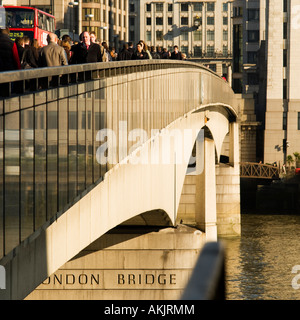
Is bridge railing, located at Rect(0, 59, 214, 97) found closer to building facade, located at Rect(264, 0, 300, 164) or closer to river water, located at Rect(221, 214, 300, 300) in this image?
river water, located at Rect(221, 214, 300, 300)

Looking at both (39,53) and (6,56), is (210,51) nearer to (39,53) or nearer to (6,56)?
(39,53)

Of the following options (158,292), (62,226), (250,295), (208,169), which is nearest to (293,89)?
(208,169)

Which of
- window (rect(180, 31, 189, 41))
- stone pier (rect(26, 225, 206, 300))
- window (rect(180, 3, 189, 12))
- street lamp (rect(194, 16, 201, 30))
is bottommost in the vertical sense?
stone pier (rect(26, 225, 206, 300))

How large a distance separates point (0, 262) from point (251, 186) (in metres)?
76.1

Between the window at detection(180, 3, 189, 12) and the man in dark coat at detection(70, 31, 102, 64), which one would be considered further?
the window at detection(180, 3, 189, 12)

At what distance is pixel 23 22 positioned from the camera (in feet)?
118

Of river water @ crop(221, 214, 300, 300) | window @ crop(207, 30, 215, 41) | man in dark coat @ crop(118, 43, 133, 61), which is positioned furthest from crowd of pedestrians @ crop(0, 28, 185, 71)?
window @ crop(207, 30, 215, 41)

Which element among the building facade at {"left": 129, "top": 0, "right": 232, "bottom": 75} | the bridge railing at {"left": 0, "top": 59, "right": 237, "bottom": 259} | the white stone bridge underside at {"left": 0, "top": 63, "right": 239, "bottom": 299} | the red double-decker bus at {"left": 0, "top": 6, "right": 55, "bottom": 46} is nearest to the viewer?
the bridge railing at {"left": 0, "top": 59, "right": 237, "bottom": 259}

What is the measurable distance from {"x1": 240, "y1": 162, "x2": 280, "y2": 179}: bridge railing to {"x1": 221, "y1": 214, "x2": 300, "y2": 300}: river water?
619 inches

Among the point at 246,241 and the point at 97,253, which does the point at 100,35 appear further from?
the point at 97,253

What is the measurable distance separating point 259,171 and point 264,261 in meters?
41.7

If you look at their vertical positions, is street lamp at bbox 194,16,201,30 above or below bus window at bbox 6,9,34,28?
above

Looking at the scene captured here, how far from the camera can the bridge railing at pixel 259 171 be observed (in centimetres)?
8388

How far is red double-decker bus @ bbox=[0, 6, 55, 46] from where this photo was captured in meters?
35.9
